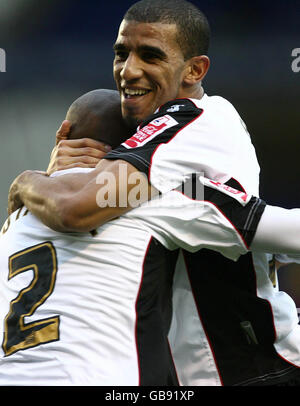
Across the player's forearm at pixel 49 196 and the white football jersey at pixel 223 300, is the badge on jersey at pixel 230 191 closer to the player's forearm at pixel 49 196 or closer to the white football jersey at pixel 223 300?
the white football jersey at pixel 223 300

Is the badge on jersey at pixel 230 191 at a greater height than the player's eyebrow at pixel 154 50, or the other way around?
the player's eyebrow at pixel 154 50

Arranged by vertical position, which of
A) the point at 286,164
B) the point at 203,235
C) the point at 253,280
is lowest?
the point at 286,164

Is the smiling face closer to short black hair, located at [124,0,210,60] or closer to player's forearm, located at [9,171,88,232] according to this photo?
short black hair, located at [124,0,210,60]

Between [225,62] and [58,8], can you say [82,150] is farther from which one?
[58,8]

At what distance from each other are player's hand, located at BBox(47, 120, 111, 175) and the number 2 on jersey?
1.02ft

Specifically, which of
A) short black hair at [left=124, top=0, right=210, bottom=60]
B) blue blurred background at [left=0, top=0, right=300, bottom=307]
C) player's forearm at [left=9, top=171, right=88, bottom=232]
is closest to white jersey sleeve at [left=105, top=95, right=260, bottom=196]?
player's forearm at [left=9, top=171, right=88, bottom=232]

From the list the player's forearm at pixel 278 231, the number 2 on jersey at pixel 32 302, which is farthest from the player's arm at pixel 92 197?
the player's forearm at pixel 278 231

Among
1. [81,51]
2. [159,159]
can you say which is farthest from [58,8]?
[159,159]

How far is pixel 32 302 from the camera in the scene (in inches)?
74.2

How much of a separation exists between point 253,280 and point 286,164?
2929 mm

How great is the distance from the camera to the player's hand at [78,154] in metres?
2.11

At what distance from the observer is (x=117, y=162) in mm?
1865

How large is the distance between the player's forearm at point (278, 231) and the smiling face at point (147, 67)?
2.11 feet

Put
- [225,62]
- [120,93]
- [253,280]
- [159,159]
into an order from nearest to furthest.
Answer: [159,159] < [253,280] < [120,93] < [225,62]
